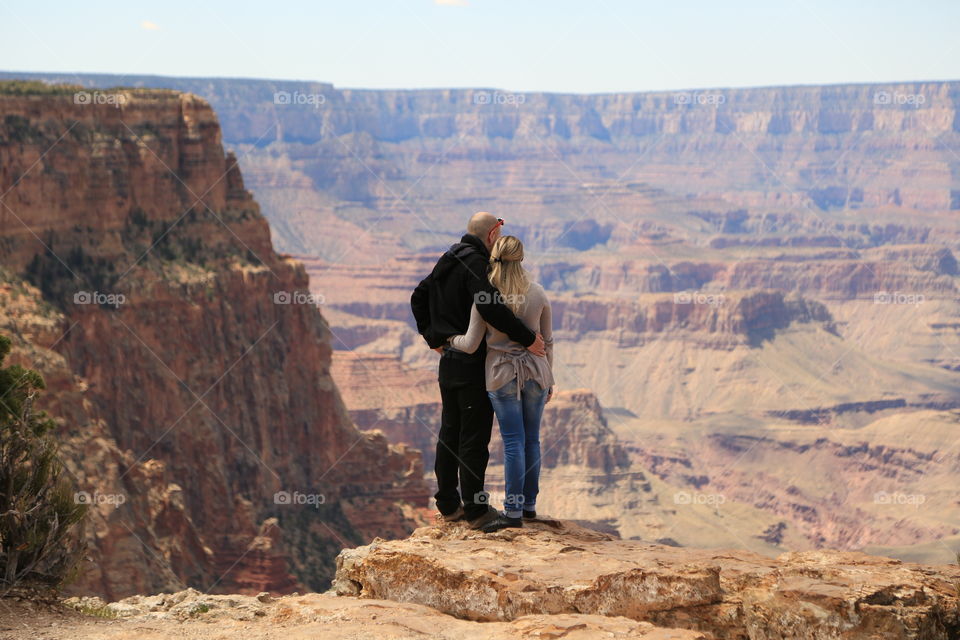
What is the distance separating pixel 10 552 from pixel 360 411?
4369 inches

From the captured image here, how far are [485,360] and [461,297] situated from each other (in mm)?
767

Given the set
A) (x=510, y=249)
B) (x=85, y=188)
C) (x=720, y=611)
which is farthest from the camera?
(x=85, y=188)

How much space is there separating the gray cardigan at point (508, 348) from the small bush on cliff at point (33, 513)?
472 centimetres

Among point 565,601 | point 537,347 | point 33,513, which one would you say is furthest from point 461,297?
point 33,513

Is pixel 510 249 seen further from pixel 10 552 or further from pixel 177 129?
pixel 177 129

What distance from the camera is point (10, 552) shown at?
1398 cm

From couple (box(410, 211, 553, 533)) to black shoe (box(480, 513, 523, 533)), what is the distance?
0.01 m

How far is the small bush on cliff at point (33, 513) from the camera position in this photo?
558 inches

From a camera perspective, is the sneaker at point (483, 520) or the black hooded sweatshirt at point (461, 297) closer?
the black hooded sweatshirt at point (461, 297)

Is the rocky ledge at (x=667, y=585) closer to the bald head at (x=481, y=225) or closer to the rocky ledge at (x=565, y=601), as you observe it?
the rocky ledge at (x=565, y=601)

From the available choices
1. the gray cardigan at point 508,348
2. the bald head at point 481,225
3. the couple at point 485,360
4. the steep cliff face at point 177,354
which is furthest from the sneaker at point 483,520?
the steep cliff face at point 177,354

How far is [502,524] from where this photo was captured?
610 inches

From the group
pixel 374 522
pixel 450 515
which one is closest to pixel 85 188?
pixel 374 522

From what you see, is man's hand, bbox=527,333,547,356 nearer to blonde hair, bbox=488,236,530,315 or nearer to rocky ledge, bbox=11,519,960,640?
blonde hair, bbox=488,236,530,315
